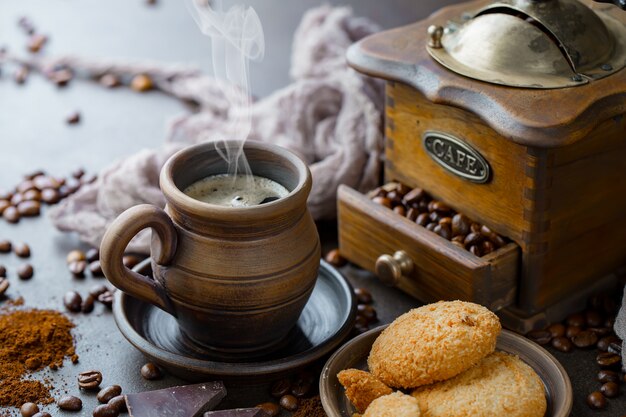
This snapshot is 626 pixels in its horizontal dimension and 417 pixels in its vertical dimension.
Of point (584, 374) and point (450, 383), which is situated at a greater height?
point (450, 383)

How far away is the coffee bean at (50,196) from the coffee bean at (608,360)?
129cm

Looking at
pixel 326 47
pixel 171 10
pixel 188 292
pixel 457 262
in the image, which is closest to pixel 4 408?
pixel 188 292

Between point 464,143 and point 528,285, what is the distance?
0.92 feet

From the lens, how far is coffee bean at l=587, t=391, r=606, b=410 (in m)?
1.43

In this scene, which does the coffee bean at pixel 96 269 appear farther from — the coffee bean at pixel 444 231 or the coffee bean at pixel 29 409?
the coffee bean at pixel 444 231

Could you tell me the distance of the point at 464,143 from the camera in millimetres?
1590

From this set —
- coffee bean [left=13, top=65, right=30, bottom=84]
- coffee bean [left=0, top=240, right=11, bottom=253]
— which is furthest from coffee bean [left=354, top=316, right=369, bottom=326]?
coffee bean [left=13, top=65, right=30, bottom=84]

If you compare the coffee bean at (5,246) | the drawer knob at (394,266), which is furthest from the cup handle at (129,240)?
the coffee bean at (5,246)

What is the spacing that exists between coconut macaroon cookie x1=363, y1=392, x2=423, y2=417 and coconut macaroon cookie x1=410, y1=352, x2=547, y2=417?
0.12ft

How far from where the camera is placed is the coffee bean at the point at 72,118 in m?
2.49

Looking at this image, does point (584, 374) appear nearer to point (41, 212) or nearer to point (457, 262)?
point (457, 262)

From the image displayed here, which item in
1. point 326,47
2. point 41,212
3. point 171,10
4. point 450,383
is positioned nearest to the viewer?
point 450,383

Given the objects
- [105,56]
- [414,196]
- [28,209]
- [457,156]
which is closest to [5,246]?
[28,209]

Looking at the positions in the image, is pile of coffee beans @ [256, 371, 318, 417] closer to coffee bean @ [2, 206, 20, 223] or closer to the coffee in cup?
the coffee in cup
